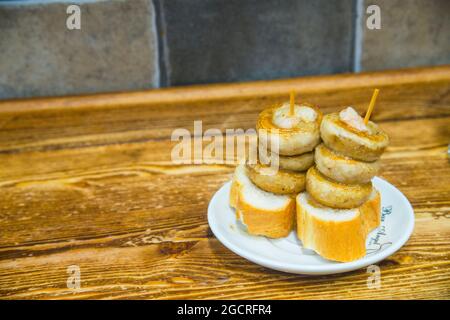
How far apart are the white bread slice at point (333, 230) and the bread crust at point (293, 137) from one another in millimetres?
99

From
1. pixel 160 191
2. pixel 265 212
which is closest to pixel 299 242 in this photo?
pixel 265 212

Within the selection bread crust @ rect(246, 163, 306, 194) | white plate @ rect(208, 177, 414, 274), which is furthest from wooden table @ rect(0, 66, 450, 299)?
bread crust @ rect(246, 163, 306, 194)

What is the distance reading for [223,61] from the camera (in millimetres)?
1820

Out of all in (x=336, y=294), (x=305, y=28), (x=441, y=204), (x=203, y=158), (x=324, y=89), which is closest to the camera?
(x=336, y=294)

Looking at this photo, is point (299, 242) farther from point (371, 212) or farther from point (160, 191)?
point (160, 191)

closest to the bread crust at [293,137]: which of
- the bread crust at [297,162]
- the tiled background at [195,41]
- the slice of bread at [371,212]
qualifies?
the bread crust at [297,162]

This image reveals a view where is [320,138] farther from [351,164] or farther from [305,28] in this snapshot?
[305,28]

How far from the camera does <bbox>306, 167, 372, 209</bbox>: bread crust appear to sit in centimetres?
83

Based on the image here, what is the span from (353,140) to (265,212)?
0.21 metres

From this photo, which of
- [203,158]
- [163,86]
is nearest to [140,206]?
[203,158]

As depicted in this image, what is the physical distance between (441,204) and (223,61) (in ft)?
3.39

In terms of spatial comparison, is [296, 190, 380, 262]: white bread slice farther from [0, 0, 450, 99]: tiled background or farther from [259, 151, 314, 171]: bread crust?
[0, 0, 450, 99]: tiled background

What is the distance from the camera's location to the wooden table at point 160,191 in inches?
32.1

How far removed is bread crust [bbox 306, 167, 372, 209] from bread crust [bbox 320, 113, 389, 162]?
0.19ft
